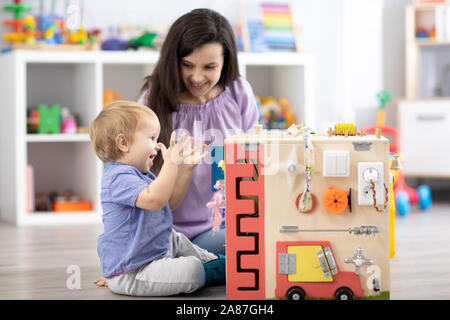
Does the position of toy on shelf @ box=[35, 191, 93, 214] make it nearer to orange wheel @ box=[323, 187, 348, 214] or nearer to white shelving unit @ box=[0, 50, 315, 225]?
white shelving unit @ box=[0, 50, 315, 225]

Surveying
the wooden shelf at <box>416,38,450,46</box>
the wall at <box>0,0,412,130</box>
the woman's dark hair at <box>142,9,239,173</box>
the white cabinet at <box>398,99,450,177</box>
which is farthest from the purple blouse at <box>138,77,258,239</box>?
the wooden shelf at <box>416,38,450,46</box>

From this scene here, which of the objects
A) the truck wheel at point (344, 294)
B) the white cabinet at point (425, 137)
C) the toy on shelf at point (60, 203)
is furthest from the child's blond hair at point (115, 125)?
the white cabinet at point (425, 137)

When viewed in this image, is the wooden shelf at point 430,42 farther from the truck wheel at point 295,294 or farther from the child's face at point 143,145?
the truck wheel at point 295,294

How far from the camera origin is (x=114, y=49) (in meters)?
3.30

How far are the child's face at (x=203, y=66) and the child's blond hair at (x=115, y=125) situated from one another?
27cm

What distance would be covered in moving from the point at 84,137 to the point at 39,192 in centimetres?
50

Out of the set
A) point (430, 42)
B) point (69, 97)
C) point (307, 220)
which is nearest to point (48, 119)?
point (69, 97)

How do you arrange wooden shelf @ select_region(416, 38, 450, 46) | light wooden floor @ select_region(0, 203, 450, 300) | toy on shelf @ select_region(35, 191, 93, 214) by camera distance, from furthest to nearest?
wooden shelf @ select_region(416, 38, 450, 46)
toy on shelf @ select_region(35, 191, 93, 214)
light wooden floor @ select_region(0, 203, 450, 300)

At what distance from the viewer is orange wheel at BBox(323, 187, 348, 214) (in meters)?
1.50

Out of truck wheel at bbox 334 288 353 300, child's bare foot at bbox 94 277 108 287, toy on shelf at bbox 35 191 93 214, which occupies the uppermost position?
toy on shelf at bbox 35 191 93 214

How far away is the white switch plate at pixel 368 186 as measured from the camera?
151 centimetres

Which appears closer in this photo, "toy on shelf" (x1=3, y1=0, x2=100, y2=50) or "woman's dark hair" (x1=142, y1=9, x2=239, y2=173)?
"woman's dark hair" (x1=142, y1=9, x2=239, y2=173)

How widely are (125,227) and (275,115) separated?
6.27ft

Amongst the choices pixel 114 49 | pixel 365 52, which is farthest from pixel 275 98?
pixel 114 49
